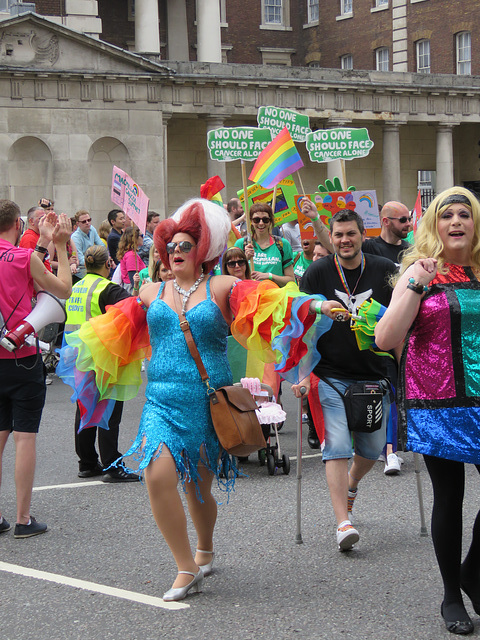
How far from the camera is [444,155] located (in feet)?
125

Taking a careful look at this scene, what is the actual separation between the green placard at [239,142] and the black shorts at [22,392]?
5365 mm

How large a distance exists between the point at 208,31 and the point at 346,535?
3909cm

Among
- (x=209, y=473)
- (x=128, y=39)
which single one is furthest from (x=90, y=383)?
(x=128, y=39)

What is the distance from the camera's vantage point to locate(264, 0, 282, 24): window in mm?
51656

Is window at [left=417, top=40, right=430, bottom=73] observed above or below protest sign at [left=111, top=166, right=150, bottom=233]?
above

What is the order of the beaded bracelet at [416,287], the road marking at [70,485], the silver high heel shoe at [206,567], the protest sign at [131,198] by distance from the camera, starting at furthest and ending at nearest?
the protest sign at [131,198] → the road marking at [70,485] → the silver high heel shoe at [206,567] → the beaded bracelet at [416,287]

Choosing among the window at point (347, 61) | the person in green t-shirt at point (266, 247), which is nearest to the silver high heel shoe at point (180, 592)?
the person in green t-shirt at point (266, 247)

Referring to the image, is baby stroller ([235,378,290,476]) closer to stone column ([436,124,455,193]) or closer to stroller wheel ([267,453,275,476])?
stroller wheel ([267,453,275,476])

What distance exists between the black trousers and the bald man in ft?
8.16

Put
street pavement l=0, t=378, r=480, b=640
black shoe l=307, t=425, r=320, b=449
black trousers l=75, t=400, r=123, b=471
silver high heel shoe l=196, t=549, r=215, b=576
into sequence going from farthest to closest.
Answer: black shoe l=307, t=425, r=320, b=449
black trousers l=75, t=400, r=123, b=471
silver high heel shoe l=196, t=549, r=215, b=576
street pavement l=0, t=378, r=480, b=640

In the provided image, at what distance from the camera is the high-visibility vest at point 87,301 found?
718cm

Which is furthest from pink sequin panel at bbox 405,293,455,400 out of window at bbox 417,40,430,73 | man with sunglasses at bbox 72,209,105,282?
window at bbox 417,40,430,73

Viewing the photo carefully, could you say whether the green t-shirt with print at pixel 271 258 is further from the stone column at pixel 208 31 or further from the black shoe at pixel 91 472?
the stone column at pixel 208 31

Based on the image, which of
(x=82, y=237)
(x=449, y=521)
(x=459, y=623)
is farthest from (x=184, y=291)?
(x=82, y=237)
